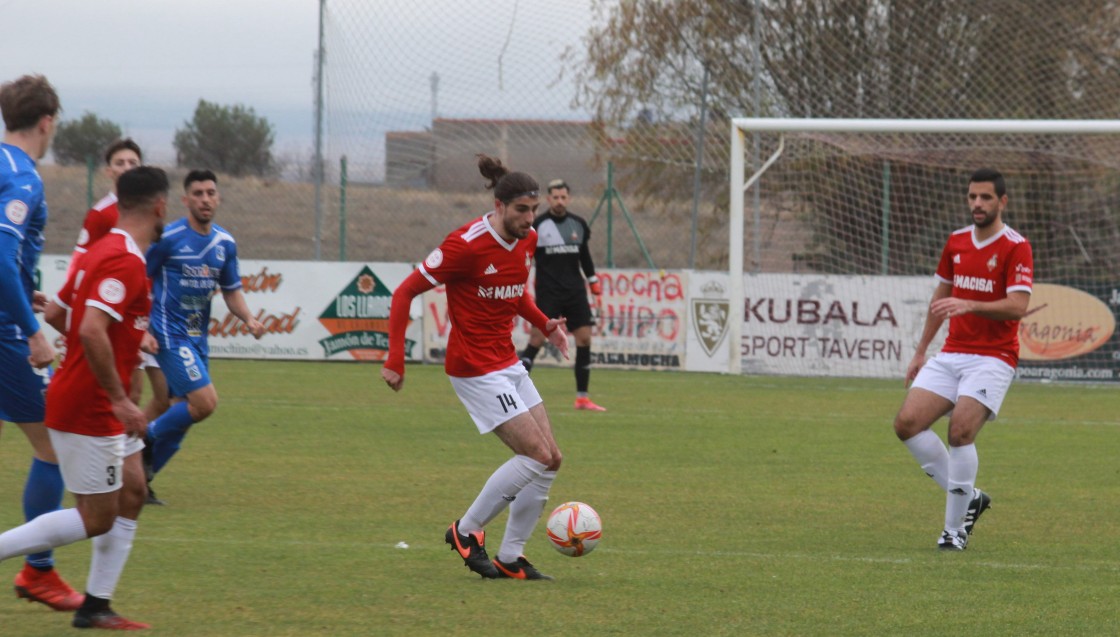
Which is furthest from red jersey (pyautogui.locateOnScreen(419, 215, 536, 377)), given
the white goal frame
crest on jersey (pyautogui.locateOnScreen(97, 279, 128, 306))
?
the white goal frame

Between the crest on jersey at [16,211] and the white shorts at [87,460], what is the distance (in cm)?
117

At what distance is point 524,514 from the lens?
6875 mm

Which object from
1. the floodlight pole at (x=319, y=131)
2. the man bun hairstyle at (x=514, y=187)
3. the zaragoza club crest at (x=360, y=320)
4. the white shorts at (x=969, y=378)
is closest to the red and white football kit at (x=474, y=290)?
the man bun hairstyle at (x=514, y=187)

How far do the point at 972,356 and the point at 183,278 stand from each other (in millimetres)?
5025

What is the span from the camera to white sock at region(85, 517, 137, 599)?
5.55 m

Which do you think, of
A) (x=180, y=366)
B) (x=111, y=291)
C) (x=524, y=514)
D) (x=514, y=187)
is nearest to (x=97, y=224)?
(x=111, y=291)

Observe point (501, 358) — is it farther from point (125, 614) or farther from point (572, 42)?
point (572, 42)

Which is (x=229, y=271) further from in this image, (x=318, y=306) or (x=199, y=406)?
(x=318, y=306)

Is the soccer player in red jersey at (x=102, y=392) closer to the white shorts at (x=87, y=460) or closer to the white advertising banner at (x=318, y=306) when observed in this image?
the white shorts at (x=87, y=460)

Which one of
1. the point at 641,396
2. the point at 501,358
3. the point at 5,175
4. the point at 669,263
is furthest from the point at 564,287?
the point at 669,263

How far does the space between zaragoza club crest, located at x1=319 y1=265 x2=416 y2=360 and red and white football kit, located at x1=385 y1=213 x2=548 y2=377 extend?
13831 mm

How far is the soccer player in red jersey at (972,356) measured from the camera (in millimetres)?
7805

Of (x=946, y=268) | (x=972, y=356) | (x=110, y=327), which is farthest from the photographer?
(x=946, y=268)

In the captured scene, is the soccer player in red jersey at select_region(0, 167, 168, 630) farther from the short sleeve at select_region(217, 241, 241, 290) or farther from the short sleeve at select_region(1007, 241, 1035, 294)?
the short sleeve at select_region(1007, 241, 1035, 294)
